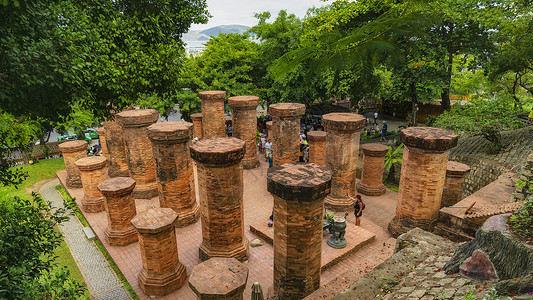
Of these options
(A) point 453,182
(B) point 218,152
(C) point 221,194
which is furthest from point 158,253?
(A) point 453,182

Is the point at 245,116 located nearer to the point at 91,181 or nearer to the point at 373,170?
the point at 373,170

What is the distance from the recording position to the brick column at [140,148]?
11156 millimetres

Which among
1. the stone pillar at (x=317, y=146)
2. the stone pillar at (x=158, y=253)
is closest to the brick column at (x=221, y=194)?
the stone pillar at (x=158, y=253)

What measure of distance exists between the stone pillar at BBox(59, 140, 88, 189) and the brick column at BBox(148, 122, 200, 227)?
5.85 meters

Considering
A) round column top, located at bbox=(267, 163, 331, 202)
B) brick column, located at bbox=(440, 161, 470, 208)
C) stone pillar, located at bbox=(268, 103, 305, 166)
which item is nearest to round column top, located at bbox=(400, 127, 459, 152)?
brick column, located at bbox=(440, 161, 470, 208)

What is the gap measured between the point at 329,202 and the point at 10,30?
967cm

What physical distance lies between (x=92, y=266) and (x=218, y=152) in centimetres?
535

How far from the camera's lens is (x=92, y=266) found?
8.73 m

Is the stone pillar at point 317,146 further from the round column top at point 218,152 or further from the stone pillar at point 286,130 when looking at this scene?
the round column top at point 218,152

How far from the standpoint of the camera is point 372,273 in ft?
18.9

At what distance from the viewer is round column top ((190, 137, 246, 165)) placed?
702 cm

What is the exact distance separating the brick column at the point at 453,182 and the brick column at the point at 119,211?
A: 394 inches

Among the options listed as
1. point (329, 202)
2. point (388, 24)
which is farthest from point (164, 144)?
point (388, 24)

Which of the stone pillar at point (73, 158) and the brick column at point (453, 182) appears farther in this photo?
the stone pillar at point (73, 158)
